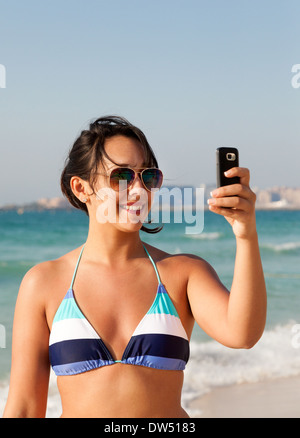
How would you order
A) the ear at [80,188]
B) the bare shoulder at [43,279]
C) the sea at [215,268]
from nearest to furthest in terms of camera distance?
the bare shoulder at [43,279]
the ear at [80,188]
the sea at [215,268]

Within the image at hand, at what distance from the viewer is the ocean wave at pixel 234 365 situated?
7650 mm

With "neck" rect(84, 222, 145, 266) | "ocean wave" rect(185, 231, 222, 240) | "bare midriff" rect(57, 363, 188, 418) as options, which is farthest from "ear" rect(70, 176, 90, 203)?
"ocean wave" rect(185, 231, 222, 240)

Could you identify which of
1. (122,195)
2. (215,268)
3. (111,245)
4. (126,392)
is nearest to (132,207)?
(122,195)

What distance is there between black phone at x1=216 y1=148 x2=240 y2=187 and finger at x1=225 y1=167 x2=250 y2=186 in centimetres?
1

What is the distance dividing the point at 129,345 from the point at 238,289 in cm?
48

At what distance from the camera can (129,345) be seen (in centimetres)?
229

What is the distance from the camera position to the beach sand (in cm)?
674

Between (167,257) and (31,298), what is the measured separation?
57 cm

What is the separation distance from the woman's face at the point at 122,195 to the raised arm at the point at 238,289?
13.6 inches

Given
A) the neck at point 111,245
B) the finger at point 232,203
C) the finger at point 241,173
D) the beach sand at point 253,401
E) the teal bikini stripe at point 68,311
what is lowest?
the beach sand at point 253,401

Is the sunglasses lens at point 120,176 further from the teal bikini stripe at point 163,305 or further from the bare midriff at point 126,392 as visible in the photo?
the bare midriff at point 126,392

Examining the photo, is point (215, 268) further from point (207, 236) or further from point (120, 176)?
point (120, 176)

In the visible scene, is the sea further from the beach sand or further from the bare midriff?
the bare midriff

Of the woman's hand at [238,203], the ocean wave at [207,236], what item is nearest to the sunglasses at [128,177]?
the woman's hand at [238,203]
